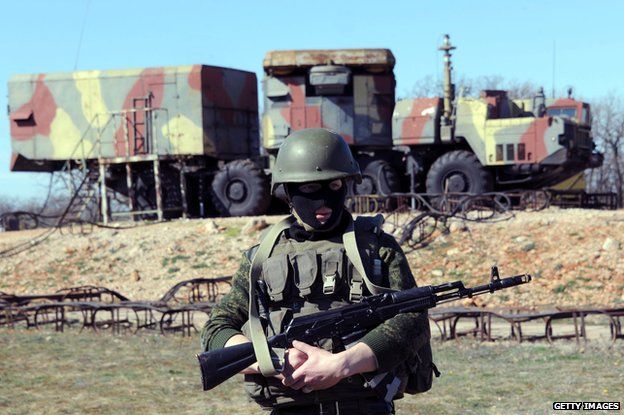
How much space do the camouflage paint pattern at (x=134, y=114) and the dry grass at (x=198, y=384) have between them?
11.9m

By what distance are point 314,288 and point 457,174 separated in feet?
55.6

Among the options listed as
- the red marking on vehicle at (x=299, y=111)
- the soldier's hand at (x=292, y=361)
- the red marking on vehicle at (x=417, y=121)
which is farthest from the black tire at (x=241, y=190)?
the soldier's hand at (x=292, y=361)

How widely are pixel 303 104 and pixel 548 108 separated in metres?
6.34

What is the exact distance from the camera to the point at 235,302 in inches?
153

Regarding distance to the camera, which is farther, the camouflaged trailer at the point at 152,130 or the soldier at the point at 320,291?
the camouflaged trailer at the point at 152,130

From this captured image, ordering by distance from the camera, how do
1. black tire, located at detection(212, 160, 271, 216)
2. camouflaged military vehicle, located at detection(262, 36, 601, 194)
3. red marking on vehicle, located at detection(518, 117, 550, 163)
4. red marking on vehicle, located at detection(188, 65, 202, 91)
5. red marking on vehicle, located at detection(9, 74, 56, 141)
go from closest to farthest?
red marking on vehicle, located at detection(518, 117, 550, 163), camouflaged military vehicle, located at detection(262, 36, 601, 194), black tire, located at detection(212, 160, 271, 216), red marking on vehicle, located at detection(188, 65, 202, 91), red marking on vehicle, located at detection(9, 74, 56, 141)

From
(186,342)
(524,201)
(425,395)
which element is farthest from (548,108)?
(425,395)

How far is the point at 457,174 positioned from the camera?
20.4m

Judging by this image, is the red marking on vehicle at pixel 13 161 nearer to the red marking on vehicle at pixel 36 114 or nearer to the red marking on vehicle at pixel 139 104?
the red marking on vehicle at pixel 36 114

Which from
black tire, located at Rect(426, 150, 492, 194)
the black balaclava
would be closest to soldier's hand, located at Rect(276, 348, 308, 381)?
the black balaclava

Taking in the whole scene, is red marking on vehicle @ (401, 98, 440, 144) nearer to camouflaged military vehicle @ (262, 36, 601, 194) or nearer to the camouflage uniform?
camouflaged military vehicle @ (262, 36, 601, 194)

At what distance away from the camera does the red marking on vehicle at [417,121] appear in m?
20.8

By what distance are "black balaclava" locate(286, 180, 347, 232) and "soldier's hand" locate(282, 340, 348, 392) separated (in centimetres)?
62

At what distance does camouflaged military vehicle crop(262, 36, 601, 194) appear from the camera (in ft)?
65.4
